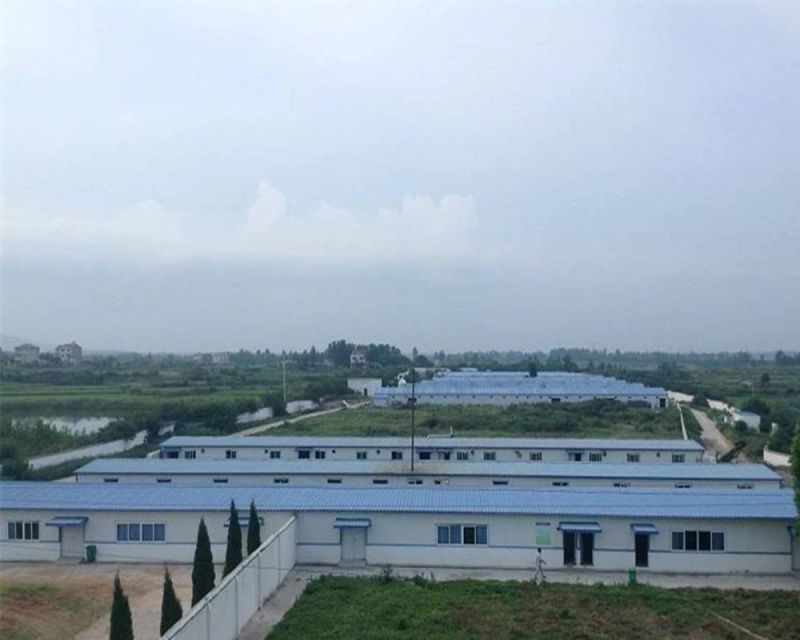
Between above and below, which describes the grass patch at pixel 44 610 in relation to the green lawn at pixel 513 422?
below

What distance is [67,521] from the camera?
16812 millimetres

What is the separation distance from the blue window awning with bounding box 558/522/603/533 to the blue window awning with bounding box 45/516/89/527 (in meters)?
9.85

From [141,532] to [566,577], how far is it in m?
8.71

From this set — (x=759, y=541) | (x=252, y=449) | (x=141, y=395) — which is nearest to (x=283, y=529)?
(x=759, y=541)

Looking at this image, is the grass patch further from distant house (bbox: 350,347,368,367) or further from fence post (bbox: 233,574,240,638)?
distant house (bbox: 350,347,368,367)

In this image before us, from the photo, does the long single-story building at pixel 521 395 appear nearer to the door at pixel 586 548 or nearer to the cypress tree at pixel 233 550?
the door at pixel 586 548

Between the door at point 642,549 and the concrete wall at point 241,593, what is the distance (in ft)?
22.5

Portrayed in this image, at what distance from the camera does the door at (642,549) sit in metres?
16.0

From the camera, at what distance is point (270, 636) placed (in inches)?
460

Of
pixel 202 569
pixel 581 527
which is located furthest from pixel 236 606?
pixel 581 527

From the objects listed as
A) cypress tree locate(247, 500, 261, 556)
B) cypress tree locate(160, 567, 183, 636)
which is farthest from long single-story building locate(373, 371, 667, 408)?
cypress tree locate(160, 567, 183, 636)

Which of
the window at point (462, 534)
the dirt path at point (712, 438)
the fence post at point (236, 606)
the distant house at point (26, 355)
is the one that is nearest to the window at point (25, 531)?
the fence post at point (236, 606)

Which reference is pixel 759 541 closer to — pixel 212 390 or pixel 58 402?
pixel 58 402

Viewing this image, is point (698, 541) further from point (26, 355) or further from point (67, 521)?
point (26, 355)
